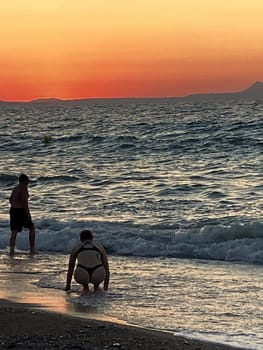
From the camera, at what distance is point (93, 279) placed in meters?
10.3

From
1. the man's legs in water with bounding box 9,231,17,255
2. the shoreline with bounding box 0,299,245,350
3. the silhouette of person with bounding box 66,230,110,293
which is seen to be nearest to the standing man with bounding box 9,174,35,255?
the man's legs in water with bounding box 9,231,17,255

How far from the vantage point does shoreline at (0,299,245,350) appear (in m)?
7.18

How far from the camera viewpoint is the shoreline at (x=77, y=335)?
23.6 feet

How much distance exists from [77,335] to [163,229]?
344 inches

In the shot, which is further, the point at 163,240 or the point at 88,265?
the point at 163,240

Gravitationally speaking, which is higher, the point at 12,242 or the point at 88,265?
the point at 88,265

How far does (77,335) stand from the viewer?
7.52 metres

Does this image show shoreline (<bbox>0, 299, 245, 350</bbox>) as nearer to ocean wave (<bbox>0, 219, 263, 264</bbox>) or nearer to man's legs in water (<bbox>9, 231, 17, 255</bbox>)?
ocean wave (<bbox>0, 219, 263, 264</bbox>)

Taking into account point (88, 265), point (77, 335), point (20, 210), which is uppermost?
point (20, 210)

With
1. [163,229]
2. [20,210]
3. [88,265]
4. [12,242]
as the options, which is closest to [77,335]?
[88,265]

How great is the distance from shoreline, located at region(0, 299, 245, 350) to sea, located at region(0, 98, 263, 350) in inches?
13.3

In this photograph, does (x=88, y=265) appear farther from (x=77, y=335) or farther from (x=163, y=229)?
(x=163, y=229)

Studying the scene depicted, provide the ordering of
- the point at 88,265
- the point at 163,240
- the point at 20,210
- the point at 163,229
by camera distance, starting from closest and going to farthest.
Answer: the point at 88,265 → the point at 163,240 → the point at 20,210 → the point at 163,229

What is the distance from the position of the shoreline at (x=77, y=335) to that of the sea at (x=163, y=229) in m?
0.34
